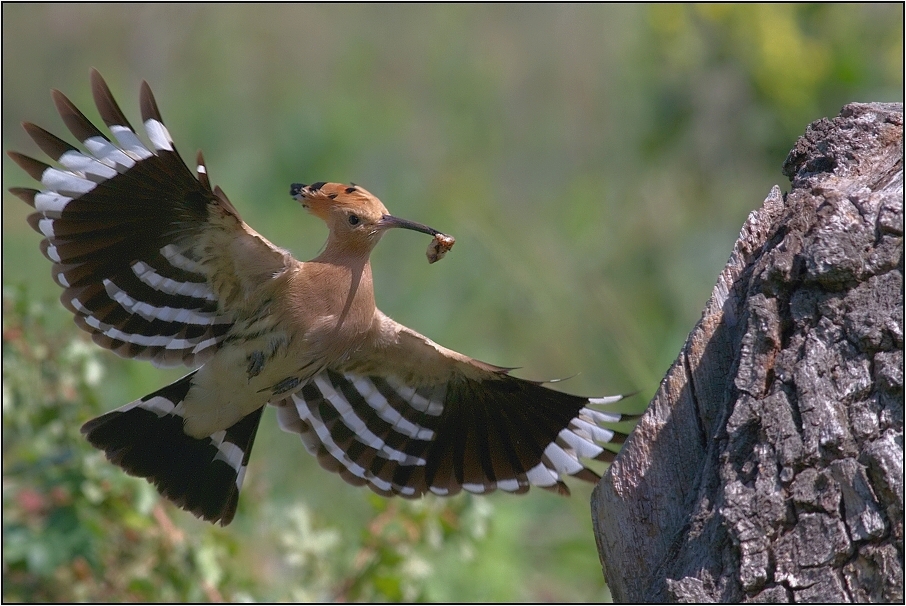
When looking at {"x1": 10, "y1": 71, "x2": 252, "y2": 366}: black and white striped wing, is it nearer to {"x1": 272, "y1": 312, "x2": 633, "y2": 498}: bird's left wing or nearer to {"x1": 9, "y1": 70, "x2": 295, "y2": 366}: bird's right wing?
{"x1": 9, "y1": 70, "x2": 295, "y2": 366}: bird's right wing

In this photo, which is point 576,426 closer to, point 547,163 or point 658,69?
point 658,69

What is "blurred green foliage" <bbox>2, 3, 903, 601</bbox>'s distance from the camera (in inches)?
127

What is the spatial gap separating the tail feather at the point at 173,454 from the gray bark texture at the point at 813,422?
1.62m

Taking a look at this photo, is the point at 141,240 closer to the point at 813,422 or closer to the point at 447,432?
the point at 447,432

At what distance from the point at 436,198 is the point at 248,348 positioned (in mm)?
2703

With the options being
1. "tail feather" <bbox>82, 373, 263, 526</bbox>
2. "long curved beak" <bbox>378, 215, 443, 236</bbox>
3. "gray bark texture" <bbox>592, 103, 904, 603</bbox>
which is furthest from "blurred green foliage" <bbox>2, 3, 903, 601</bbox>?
"gray bark texture" <bbox>592, 103, 904, 603</bbox>

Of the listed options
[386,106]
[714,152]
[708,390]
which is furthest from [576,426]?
[386,106]

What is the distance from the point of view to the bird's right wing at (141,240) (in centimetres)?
236

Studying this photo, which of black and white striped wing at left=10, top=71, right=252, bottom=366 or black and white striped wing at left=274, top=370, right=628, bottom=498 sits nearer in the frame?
black and white striped wing at left=10, top=71, right=252, bottom=366

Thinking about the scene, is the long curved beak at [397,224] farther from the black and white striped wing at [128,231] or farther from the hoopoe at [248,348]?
the black and white striped wing at [128,231]

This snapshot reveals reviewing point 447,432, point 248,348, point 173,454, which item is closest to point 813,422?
point 447,432

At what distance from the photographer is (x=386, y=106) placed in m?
6.10

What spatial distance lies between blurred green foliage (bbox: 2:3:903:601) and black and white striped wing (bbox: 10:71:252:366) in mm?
449

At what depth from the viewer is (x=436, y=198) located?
5340 mm
